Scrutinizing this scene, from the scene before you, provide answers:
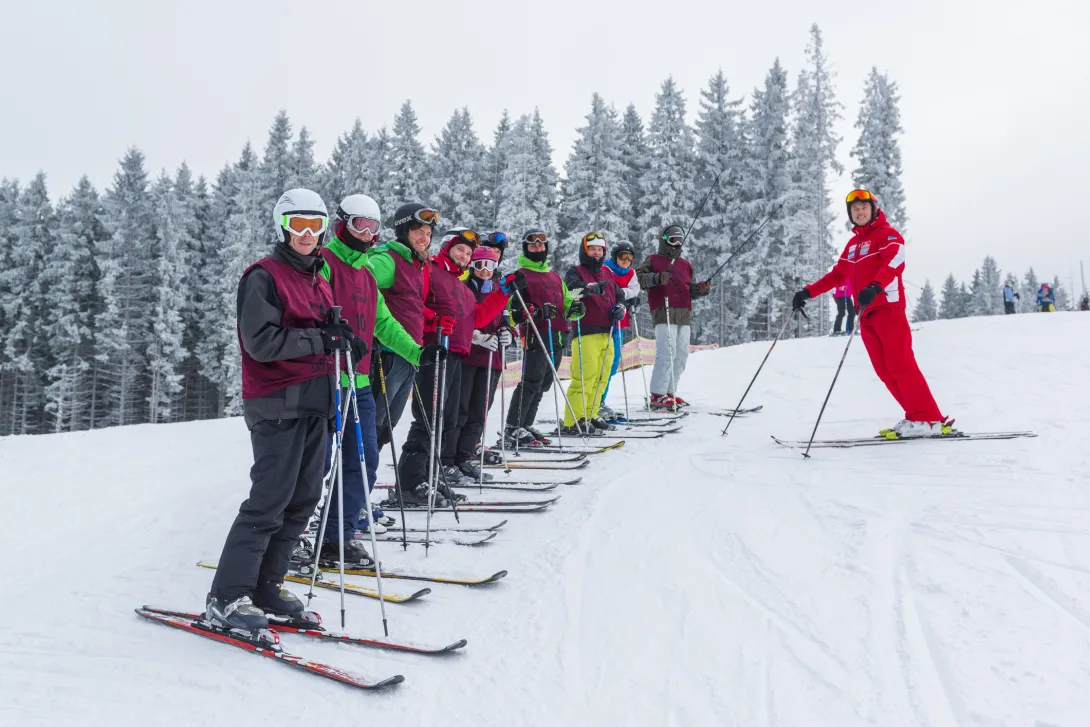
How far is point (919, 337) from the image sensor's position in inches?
555

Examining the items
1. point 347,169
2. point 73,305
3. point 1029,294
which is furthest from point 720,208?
point 1029,294

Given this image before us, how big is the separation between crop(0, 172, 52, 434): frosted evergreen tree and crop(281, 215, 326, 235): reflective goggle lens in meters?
40.6

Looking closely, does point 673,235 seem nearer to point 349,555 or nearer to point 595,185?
point 349,555

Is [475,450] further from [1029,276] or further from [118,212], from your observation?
[1029,276]

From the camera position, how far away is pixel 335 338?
3223 millimetres

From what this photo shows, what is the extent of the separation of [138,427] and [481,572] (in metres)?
9.20

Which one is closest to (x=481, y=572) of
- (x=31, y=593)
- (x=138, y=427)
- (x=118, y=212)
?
(x=31, y=593)

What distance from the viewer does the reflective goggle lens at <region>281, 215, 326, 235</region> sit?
Result: 10.9 feet

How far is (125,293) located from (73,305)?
2.75 metres

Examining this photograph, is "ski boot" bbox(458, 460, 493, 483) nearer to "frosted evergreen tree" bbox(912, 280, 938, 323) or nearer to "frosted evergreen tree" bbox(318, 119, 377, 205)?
"frosted evergreen tree" bbox(318, 119, 377, 205)

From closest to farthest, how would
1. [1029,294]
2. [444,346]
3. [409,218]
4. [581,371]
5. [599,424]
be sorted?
[409,218] < [444,346] < [581,371] < [599,424] < [1029,294]

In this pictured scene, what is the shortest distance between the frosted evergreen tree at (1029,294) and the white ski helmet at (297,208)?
93.7 metres

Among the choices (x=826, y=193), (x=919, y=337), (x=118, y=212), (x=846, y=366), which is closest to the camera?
(x=846, y=366)

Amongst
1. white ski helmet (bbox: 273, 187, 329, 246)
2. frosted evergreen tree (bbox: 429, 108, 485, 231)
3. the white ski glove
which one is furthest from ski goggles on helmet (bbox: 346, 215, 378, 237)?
frosted evergreen tree (bbox: 429, 108, 485, 231)
